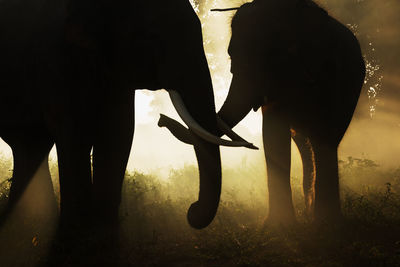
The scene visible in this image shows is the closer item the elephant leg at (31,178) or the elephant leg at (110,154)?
the elephant leg at (110,154)

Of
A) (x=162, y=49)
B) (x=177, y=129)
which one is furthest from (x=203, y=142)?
(x=162, y=49)

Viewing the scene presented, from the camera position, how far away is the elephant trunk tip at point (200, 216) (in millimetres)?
4027

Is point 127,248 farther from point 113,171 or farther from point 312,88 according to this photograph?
point 312,88

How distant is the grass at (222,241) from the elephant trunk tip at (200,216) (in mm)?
412

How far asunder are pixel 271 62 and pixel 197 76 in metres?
1.42

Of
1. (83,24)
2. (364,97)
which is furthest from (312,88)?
(364,97)

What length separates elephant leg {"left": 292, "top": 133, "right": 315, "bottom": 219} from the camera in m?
5.74

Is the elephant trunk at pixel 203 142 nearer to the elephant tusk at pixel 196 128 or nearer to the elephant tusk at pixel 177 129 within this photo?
the elephant tusk at pixel 196 128

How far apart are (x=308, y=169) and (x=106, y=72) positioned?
3019 mm

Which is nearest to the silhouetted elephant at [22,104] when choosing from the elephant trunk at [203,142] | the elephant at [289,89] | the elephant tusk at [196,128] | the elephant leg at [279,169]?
the elephant tusk at [196,128]

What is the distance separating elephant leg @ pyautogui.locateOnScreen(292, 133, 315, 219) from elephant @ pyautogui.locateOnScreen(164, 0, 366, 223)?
8cm

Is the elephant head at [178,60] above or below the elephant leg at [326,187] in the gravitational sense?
above

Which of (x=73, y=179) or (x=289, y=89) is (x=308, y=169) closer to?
(x=289, y=89)

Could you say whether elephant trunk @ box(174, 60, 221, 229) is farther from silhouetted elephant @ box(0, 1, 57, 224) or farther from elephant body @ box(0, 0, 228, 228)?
silhouetted elephant @ box(0, 1, 57, 224)
